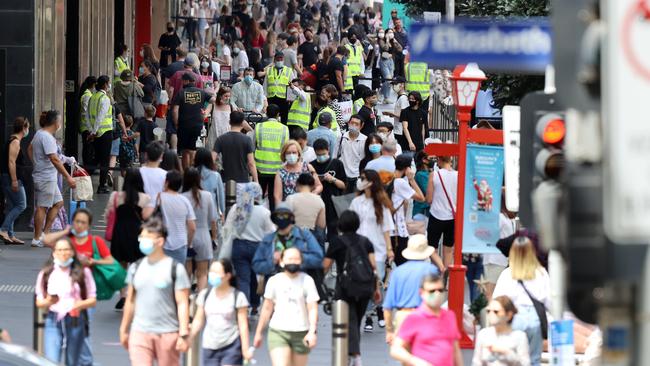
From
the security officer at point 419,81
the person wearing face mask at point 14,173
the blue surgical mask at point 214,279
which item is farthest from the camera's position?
the security officer at point 419,81

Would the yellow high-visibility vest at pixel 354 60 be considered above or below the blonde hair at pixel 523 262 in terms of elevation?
above

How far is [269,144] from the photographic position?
68.9 ft

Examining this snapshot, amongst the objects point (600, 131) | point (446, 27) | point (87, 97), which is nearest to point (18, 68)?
point (87, 97)

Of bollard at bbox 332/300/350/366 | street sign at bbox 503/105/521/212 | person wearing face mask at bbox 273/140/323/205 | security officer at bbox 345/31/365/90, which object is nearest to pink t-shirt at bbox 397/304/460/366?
street sign at bbox 503/105/521/212

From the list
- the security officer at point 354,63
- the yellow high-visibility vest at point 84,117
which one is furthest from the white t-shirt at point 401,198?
the security officer at point 354,63

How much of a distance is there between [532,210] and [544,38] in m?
1.30

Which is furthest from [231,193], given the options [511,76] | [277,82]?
[277,82]

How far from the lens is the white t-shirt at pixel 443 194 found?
1884 cm

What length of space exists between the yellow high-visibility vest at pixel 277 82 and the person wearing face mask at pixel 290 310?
51.8ft

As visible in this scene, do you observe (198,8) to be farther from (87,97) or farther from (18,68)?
(18,68)

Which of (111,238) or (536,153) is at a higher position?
(536,153)

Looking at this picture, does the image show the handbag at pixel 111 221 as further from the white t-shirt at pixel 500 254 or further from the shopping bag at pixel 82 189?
the shopping bag at pixel 82 189

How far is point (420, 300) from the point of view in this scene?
1379 cm

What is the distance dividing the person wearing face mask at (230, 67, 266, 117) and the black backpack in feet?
38.6
